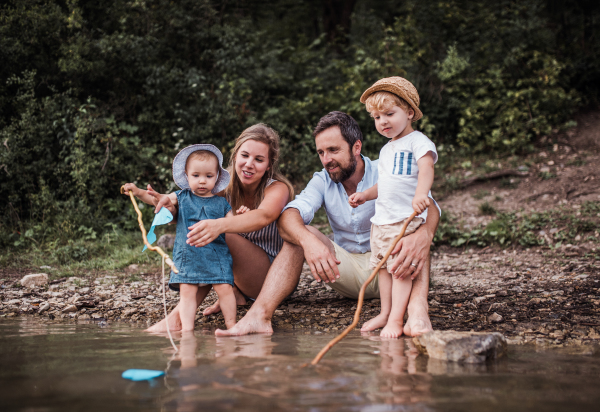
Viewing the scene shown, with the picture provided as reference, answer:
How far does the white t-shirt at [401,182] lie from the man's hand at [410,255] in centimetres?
14

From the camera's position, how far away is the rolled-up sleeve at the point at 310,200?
3328 millimetres

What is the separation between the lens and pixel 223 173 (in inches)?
127

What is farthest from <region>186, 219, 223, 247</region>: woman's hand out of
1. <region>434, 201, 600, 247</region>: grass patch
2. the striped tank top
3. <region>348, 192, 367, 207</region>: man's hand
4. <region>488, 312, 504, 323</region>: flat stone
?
<region>434, 201, 600, 247</region>: grass patch

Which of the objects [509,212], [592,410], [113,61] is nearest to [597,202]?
[509,212]

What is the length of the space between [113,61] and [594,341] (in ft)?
25.2

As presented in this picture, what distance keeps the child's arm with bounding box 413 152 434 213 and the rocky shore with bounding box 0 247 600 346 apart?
0.83 m

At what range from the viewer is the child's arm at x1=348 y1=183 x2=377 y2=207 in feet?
10.2

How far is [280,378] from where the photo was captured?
1.86 metres

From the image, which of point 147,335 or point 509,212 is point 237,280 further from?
point 509,212

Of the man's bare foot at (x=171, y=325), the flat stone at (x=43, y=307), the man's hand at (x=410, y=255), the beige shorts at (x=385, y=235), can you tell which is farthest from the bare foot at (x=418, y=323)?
the flat stone at (x=43, y=307)

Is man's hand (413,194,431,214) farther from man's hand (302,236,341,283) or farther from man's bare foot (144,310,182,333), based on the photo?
man's bare foot (144,310,182,333)

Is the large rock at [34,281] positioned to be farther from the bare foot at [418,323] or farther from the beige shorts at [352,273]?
the bare foot at [418,323]

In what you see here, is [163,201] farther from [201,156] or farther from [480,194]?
[480,194]

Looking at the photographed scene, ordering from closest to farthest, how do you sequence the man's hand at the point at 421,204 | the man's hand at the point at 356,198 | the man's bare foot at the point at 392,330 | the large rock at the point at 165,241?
1. the man's hand at the point at 421,204
2. the man's bare foot at the point at 392,330
3. the man's hand at the point at 356,198
4. the large rock at the point at 165,241
